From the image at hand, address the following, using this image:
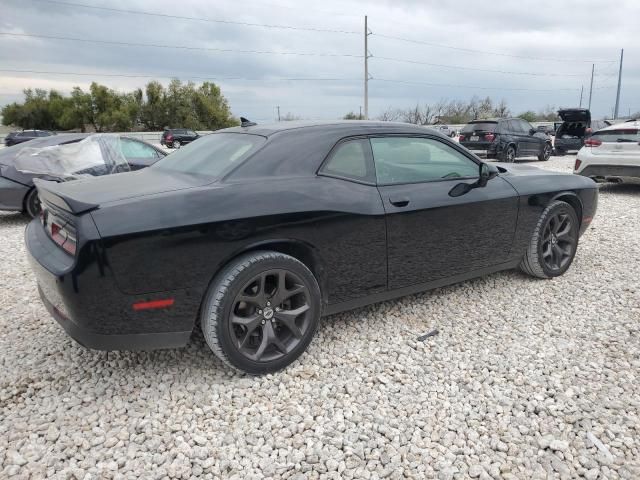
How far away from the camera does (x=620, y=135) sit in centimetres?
834

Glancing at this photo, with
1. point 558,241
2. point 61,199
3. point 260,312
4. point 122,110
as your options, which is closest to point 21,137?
point 122,110

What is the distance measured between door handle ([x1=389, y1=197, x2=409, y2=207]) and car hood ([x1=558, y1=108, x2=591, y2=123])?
15908 millimetres

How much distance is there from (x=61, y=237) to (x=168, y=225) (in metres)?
0.63

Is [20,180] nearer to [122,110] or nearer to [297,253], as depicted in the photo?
[297,253]

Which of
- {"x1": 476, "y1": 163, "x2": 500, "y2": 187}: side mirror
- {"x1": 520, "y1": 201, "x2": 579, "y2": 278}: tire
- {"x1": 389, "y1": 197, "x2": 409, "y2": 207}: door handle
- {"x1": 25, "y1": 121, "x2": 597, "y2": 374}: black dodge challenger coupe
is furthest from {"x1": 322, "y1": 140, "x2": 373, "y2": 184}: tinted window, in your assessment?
{"x1": 520, "y1": 201, "x2": 579, "y2": 278}: tire

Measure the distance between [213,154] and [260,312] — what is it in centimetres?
115

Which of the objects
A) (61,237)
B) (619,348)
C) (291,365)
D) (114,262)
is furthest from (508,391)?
(61,237)

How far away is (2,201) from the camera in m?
6.36

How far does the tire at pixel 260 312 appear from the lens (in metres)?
2.40

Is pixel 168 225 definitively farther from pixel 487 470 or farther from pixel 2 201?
pixel 2 201

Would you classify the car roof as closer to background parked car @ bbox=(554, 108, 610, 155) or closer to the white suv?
the white suv

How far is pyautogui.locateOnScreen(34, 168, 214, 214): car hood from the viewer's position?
2.25 m

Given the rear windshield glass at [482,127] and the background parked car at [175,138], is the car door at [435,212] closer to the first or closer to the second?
the rear windshield glass at [482,127]

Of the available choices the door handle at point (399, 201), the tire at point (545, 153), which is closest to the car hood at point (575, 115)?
the tire at point (545, 153)
